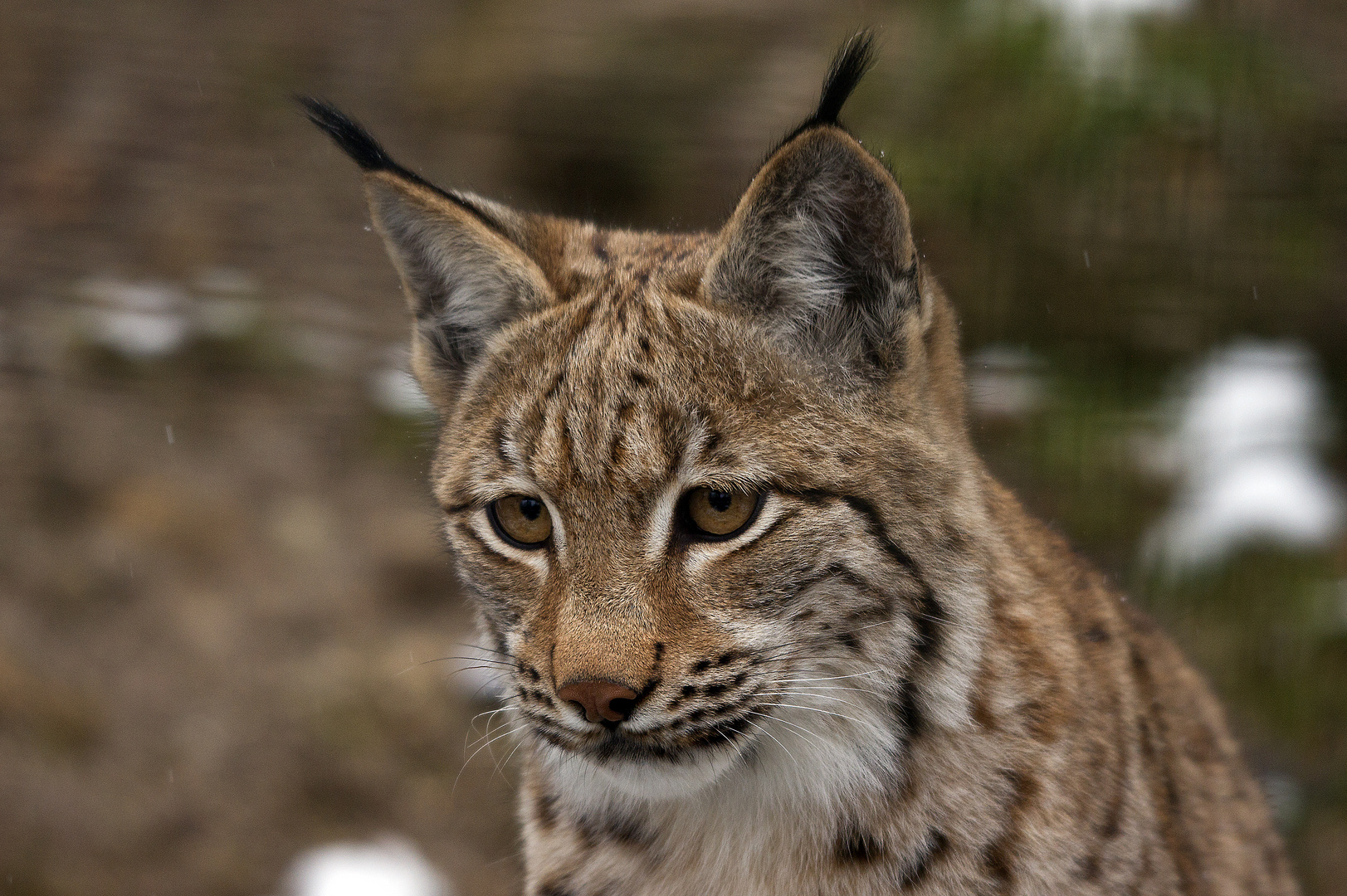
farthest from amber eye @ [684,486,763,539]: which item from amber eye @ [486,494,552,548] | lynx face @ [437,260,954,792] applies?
amber eye @ [486,494,552,548]

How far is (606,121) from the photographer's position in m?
6.80

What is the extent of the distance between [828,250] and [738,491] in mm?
523

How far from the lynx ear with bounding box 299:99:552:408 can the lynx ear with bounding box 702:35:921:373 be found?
47 cm

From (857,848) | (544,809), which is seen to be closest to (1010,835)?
(857,848)

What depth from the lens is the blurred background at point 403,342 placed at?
5.50m

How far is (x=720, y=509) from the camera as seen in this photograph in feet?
7.89

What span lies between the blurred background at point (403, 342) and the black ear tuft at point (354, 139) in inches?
108

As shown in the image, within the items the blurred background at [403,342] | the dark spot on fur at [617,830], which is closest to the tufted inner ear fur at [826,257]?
the dark spot on fur at [617,830]

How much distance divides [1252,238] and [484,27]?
4.16 metres

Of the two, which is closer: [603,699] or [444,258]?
[603,699]

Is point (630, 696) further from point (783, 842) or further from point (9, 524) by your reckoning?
point (9, 524)

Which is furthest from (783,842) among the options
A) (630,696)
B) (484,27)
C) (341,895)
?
(484,27)

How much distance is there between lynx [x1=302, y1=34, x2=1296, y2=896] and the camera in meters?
2.35

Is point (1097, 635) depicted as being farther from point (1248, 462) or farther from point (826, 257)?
point (1248, 462)
